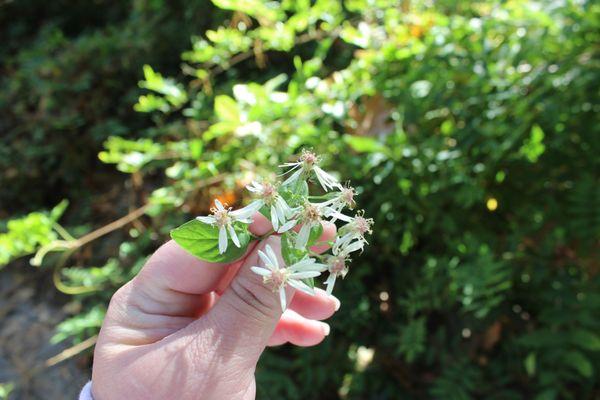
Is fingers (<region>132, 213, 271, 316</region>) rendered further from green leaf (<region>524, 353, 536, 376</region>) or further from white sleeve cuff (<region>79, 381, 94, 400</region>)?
green leaf (<region>524, 353, 536, 376</region>)

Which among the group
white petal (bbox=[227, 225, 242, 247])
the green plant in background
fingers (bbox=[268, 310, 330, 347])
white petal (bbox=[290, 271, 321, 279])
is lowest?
the green plant in background

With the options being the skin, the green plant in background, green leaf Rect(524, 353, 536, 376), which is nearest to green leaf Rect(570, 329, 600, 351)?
green leaf Rect(524, 353, 536, 376)

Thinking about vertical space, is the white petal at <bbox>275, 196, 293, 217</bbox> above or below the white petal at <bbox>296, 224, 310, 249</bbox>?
above

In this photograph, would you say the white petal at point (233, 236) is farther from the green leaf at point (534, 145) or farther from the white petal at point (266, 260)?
the green leaf at point (534, 145)

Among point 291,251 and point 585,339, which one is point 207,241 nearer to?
point 291,251

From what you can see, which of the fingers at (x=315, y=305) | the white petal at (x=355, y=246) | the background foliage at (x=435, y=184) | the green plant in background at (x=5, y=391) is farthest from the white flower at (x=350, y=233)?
the green plant in background at (x=5, y=391)

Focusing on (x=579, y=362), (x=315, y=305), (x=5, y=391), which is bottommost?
(x=5, y=391)

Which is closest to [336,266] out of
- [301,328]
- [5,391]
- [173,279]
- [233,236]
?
[233,236]
